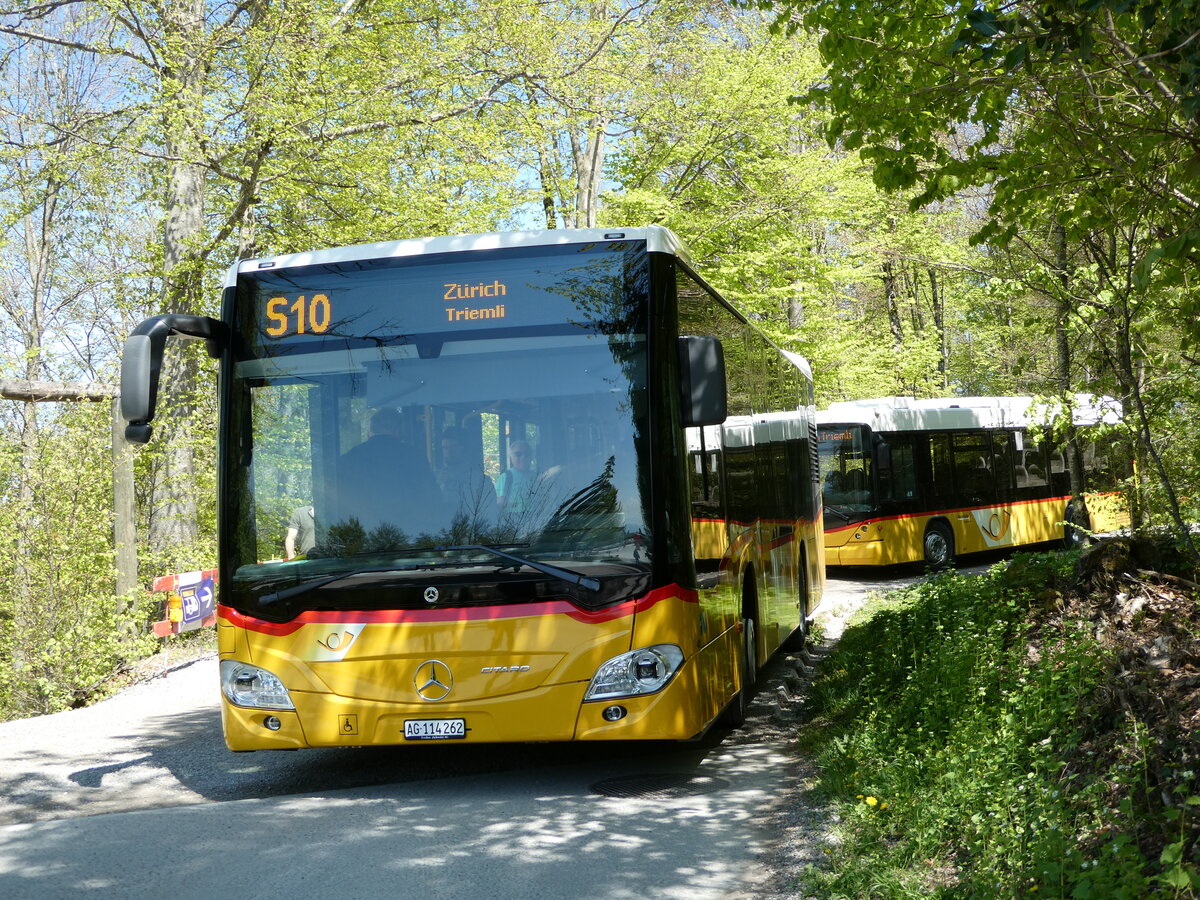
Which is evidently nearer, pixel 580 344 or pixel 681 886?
pixel 681 886

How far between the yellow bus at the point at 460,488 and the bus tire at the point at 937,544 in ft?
51.1

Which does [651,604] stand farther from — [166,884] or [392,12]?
[392,12]

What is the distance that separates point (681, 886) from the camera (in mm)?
5395

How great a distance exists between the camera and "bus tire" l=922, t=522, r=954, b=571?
→ 2234 centimetres

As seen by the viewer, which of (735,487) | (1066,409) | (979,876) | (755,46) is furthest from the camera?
(755,46)

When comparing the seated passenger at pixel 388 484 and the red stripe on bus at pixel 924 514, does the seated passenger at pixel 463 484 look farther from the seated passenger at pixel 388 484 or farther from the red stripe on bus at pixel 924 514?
the red stripe on bus at pixel 924 514

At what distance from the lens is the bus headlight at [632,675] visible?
22.9 ft

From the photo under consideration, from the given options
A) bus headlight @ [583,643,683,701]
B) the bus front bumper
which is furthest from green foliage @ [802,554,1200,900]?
bus headlight @ [583,643,683,701]

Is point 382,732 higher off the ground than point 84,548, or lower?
lower

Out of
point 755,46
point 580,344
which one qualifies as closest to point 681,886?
point 580,344

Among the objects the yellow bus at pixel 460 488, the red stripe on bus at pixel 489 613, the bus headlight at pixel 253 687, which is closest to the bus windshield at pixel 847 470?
the yellow bus at pixel 460 488

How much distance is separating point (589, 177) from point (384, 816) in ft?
63.1

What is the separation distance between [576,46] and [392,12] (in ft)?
11.2

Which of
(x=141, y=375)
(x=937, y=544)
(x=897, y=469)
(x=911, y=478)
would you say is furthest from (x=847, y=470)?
(x=141, y=375)
